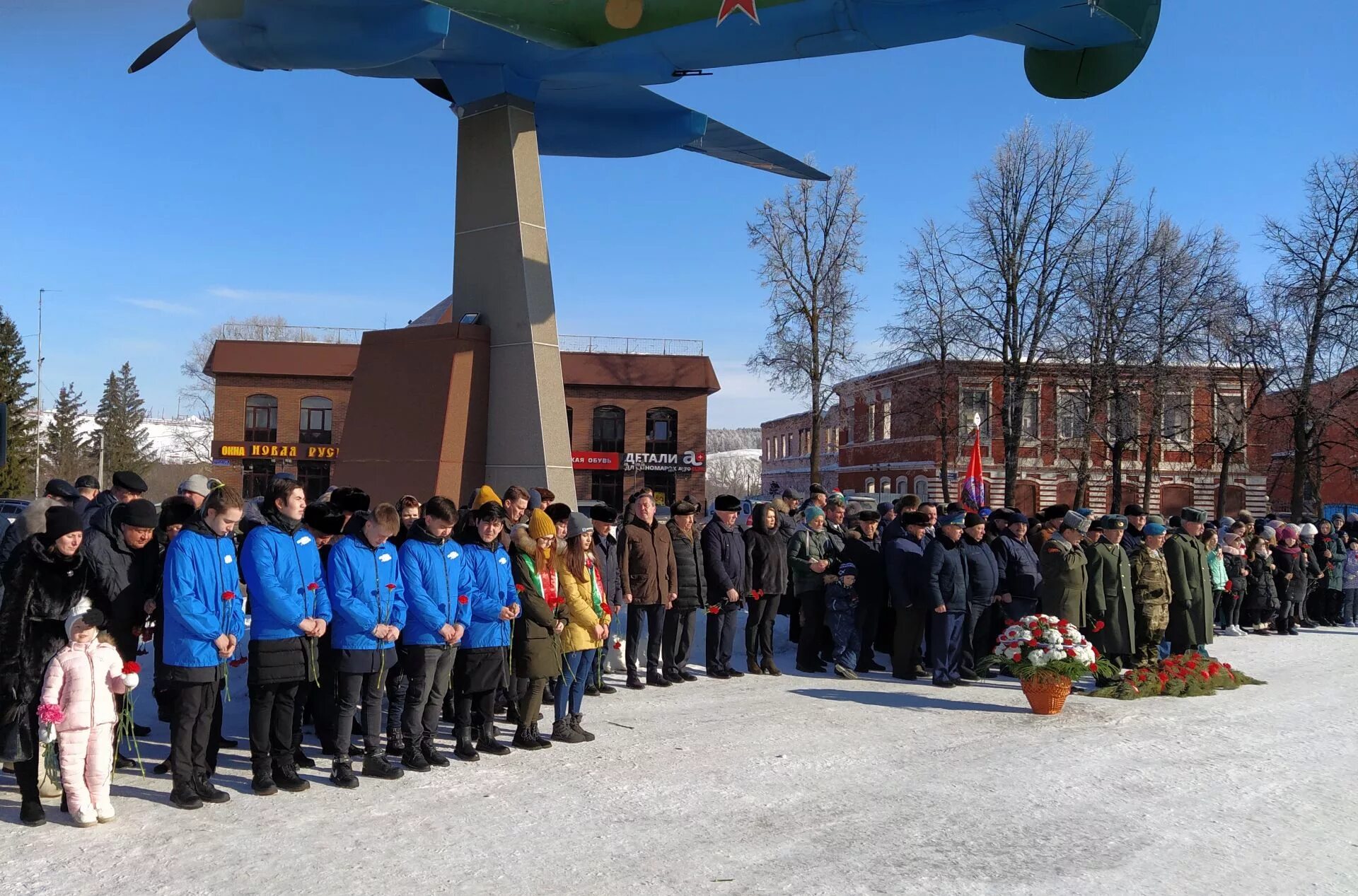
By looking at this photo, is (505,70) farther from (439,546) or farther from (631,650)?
(439,546)

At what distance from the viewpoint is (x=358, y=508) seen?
7676 millimetres

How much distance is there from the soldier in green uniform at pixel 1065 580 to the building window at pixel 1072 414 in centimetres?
2072

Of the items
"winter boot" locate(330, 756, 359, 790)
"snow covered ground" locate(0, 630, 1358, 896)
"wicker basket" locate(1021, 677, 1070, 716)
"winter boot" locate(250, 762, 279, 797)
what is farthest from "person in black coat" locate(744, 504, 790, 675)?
"winter boot" locate(250, 762, 279, 797)

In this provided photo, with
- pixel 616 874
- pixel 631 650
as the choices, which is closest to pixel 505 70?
pixel 631 650

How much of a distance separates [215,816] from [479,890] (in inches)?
75.8

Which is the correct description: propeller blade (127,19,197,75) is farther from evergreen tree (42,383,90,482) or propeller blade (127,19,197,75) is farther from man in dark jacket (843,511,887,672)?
evergreen tree (42,383,90,482)

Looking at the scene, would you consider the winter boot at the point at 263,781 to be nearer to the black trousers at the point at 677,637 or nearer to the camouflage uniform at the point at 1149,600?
the black trousers at the point at 677,637

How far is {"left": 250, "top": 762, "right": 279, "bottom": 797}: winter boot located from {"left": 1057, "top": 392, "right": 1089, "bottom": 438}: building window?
27358mm

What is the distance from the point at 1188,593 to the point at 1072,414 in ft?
73.7

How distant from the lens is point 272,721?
626 centimetres

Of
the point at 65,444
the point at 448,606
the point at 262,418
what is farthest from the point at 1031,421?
the point at 65,444

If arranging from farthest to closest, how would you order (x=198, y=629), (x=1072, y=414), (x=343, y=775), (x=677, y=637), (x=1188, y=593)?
(x=1072, y=414) → (x=1188, y=593) → (x=677, y=637) → (x=343, y=775) → (x=198, y=629)

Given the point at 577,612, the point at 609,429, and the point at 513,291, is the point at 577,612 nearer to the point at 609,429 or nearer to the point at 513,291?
the point at 513,291

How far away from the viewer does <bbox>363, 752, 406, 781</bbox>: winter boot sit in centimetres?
656
